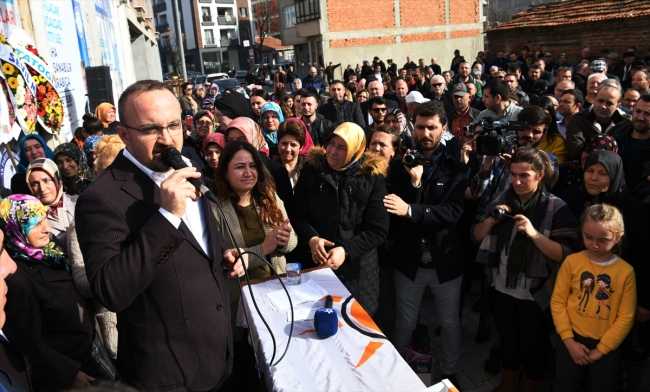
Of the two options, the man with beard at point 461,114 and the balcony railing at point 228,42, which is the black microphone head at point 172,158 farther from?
the balcony railing at point 228,42

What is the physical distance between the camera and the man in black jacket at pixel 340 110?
23.0 feet

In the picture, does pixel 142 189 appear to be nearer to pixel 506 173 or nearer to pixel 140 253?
pixel 140 253

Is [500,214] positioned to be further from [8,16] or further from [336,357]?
[8,16]

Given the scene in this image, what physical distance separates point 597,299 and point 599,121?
233 centimetres

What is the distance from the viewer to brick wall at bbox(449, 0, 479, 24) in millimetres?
26922

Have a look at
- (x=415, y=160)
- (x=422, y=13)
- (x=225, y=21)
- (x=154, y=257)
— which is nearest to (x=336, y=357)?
(x=154, y=257)

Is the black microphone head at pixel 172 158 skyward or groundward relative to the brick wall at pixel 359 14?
groundward

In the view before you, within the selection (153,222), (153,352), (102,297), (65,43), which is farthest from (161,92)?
(65,43)

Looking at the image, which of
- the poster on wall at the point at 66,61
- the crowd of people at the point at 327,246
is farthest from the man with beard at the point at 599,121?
the poster on wall at the point at 66,61

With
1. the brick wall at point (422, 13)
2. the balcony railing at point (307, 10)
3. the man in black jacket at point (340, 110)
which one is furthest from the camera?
the brick wall at point (422, 13)

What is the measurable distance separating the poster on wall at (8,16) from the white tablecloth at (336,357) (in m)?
4.29

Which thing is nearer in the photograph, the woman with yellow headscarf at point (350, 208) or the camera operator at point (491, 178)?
the woman with yellow headscarf at point (350, 208)

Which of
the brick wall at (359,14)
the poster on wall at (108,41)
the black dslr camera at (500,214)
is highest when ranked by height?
the brick wall at (359,14)

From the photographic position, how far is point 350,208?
3119 mm
